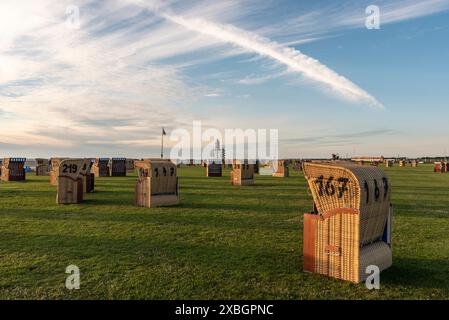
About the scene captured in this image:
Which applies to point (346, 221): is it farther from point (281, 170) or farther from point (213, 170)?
point (213, 170)

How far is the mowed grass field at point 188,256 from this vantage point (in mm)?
5086

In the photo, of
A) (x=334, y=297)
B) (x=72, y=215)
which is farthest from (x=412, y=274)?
Answer: (x=72, y=215)

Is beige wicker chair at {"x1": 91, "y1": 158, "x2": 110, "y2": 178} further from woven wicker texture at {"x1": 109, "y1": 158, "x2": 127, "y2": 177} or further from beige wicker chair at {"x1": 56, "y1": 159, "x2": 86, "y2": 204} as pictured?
beige wicker chair at {"x1": 56, "y1": 159, "x2": 86, "y2": 204}

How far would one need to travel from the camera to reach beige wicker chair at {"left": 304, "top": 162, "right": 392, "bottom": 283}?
5418 millimetres

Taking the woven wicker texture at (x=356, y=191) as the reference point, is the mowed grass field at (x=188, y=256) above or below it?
below

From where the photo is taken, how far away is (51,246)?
7.54 metres

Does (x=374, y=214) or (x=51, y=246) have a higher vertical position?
(x=374, y=214)

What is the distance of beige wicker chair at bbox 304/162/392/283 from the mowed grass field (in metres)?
0.27

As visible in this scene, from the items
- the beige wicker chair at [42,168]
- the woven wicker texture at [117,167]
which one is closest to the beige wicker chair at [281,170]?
the woven wicker texture at [117,167]

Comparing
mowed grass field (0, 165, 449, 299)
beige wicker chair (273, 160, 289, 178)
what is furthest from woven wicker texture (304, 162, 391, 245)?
beige wicker chair (273, 160, 289, 178)

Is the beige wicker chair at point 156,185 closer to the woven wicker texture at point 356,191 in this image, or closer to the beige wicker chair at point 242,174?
the woven wicker texture at point 356,191

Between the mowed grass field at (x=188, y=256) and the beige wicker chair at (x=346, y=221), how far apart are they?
0.89ft

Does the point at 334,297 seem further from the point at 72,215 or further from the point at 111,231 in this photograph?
the point at 72,215
